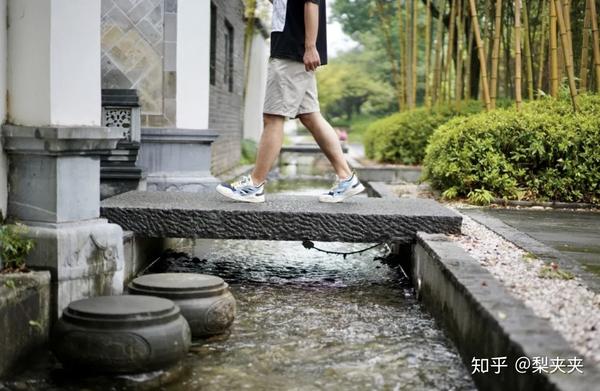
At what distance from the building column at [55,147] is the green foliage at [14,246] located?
0.15 ft

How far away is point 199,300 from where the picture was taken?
3363mm

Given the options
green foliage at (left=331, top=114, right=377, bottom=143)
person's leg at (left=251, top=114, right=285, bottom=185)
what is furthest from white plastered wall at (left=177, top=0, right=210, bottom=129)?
green foliage at (left=331, top=114, right=377, bottom=143)

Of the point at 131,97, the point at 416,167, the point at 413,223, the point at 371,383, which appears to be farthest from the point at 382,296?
the point at 416,167

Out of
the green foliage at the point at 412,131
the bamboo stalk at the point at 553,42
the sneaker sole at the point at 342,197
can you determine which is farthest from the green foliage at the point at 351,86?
the sneaker sole at the point at 342,197

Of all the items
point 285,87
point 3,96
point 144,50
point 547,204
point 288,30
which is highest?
point 144,50

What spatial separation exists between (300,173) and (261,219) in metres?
10.3

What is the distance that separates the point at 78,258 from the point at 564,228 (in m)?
3.57

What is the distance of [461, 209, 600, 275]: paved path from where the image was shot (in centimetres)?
442

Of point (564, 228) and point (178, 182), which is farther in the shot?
point (178, 182)

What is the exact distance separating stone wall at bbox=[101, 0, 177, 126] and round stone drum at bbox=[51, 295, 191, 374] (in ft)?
14.4

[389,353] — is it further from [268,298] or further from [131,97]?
[131,97]

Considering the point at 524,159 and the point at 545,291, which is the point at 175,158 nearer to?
the point at 524,159

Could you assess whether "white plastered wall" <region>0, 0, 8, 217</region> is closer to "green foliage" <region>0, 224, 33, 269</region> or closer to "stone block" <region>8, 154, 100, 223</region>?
"stone block" <region>8, 154, 100, 223</region>

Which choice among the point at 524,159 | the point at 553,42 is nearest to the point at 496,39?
the point at 553,42
